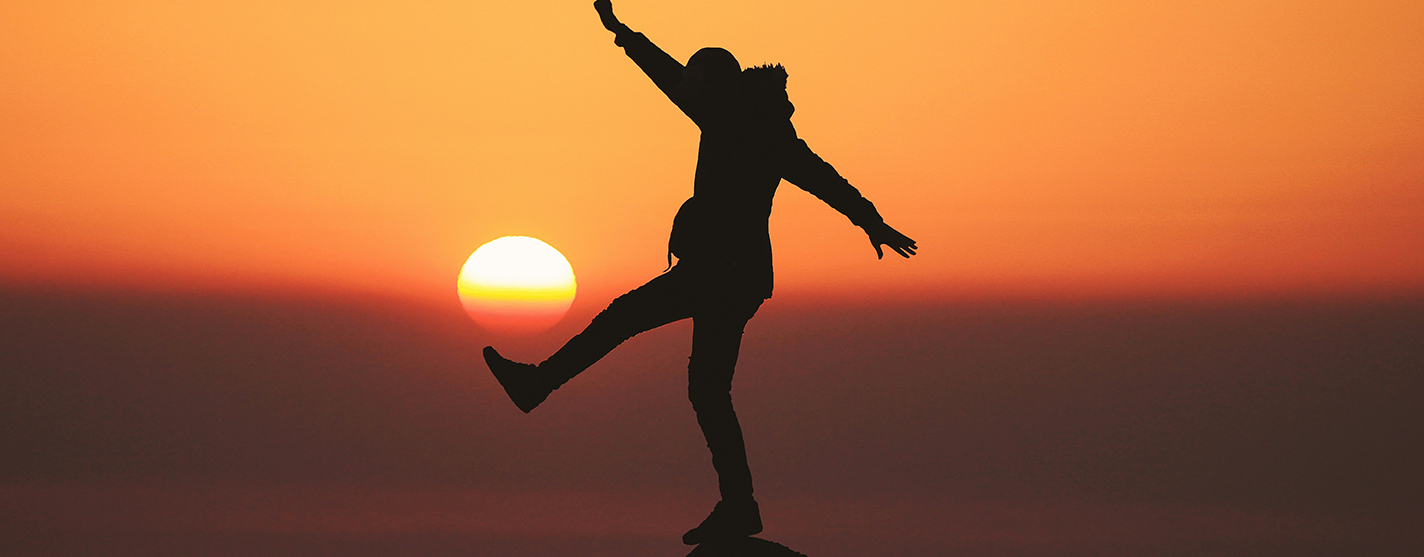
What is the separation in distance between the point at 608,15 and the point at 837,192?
5.81 feet

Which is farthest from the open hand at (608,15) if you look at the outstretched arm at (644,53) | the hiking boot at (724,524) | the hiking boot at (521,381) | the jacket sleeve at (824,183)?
the hiking boot at (724,524)

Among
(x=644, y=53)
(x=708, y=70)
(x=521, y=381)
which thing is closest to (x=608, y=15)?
(x=644, y=53)

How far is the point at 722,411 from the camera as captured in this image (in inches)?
276

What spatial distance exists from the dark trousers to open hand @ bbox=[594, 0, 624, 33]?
152cm

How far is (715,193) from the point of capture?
675 centimetres

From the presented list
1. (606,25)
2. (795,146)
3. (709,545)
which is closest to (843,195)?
(795,146)

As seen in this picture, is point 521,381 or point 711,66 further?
point 521,381

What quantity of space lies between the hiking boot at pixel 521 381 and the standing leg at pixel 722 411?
91 centimetres

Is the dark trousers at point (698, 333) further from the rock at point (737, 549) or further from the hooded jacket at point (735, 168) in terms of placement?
the rock at point (737, 549)

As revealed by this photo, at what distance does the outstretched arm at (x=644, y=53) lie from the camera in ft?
22.4

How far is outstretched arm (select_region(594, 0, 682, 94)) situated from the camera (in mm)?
6828

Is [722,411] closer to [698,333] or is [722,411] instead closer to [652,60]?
[698,333]

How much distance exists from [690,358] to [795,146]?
1454 mm

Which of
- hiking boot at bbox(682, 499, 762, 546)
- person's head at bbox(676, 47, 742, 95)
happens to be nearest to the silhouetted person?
person's head at bbox(676, 47, 742, 95)
